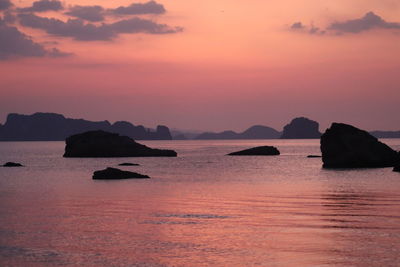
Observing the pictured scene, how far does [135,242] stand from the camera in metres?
26.0

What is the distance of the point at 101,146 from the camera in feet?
503

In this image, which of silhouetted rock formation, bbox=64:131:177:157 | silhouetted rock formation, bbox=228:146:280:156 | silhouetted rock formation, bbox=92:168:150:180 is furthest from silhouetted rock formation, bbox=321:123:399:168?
silhouetted rock formation, bbox=228:146:280:156

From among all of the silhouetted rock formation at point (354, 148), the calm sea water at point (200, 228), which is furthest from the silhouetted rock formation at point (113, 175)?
the silhouetted rock formation at point (354, 148)

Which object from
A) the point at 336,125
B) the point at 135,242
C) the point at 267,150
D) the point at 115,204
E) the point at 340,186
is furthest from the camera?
the point at 267,150

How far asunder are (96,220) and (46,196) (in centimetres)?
1842

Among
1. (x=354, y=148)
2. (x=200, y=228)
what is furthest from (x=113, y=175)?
(x=200, y=228)

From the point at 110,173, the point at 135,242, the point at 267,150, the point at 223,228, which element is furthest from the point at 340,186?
the point at 267,150

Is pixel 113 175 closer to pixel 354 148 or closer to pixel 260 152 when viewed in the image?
pixel 354 148

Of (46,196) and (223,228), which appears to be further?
(46,196)

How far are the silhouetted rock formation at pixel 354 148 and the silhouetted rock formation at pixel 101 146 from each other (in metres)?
72.1

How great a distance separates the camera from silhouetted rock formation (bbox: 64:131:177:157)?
153125 mm

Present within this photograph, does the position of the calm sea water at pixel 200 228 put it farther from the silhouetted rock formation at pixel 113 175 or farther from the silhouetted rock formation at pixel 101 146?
the silhouetted rock formation at pixel 101 146

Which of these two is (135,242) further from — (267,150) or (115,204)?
(267,150)

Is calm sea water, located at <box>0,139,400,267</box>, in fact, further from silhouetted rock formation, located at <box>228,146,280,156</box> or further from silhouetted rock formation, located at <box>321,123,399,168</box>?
silhouetted rock formation, located at <box>228,146,280,156</box>
